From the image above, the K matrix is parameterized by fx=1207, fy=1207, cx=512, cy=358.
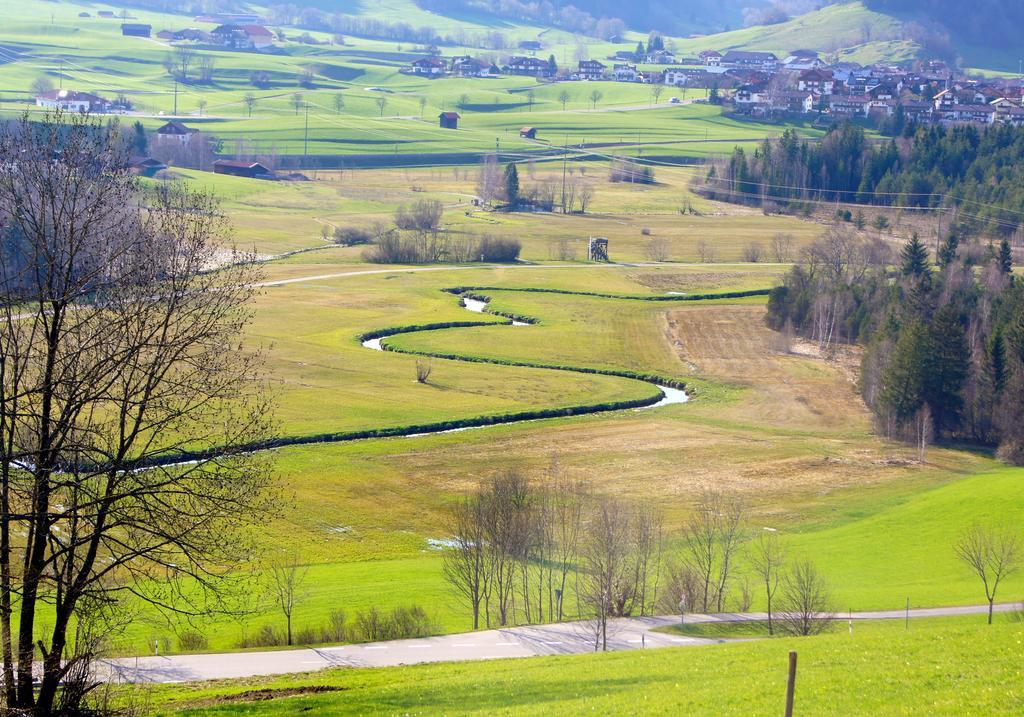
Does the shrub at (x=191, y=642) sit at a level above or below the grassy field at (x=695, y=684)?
below

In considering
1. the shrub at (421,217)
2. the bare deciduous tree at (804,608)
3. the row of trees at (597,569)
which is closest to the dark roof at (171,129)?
the shrub at (421,217)

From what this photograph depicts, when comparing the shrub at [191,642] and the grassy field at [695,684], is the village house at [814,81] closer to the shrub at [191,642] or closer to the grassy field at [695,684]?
the shrub at [191,642]

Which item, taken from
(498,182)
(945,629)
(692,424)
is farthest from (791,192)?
(945,629)

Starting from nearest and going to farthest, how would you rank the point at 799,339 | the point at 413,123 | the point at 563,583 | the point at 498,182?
the point at 563,583
the point at 799,339
the point at 498,182
the point at 413,123

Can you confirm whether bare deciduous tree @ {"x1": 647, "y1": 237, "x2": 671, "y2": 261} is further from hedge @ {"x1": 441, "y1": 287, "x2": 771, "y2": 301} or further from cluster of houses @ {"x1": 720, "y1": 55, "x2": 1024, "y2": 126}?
cluster of houses @ {"x1": 720, "y1": 55, "x2": 1024, "y2": 126}

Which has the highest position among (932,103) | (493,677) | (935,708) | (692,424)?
(932,103)

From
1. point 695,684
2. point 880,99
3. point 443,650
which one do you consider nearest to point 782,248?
point 443,650

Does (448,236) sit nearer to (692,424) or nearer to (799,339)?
(799,339)

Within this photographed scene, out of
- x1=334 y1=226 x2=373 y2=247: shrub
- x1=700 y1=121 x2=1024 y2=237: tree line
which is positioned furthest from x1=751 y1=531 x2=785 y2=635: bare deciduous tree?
x1=700 y1=121 x2=1024 y2=237: tree line
